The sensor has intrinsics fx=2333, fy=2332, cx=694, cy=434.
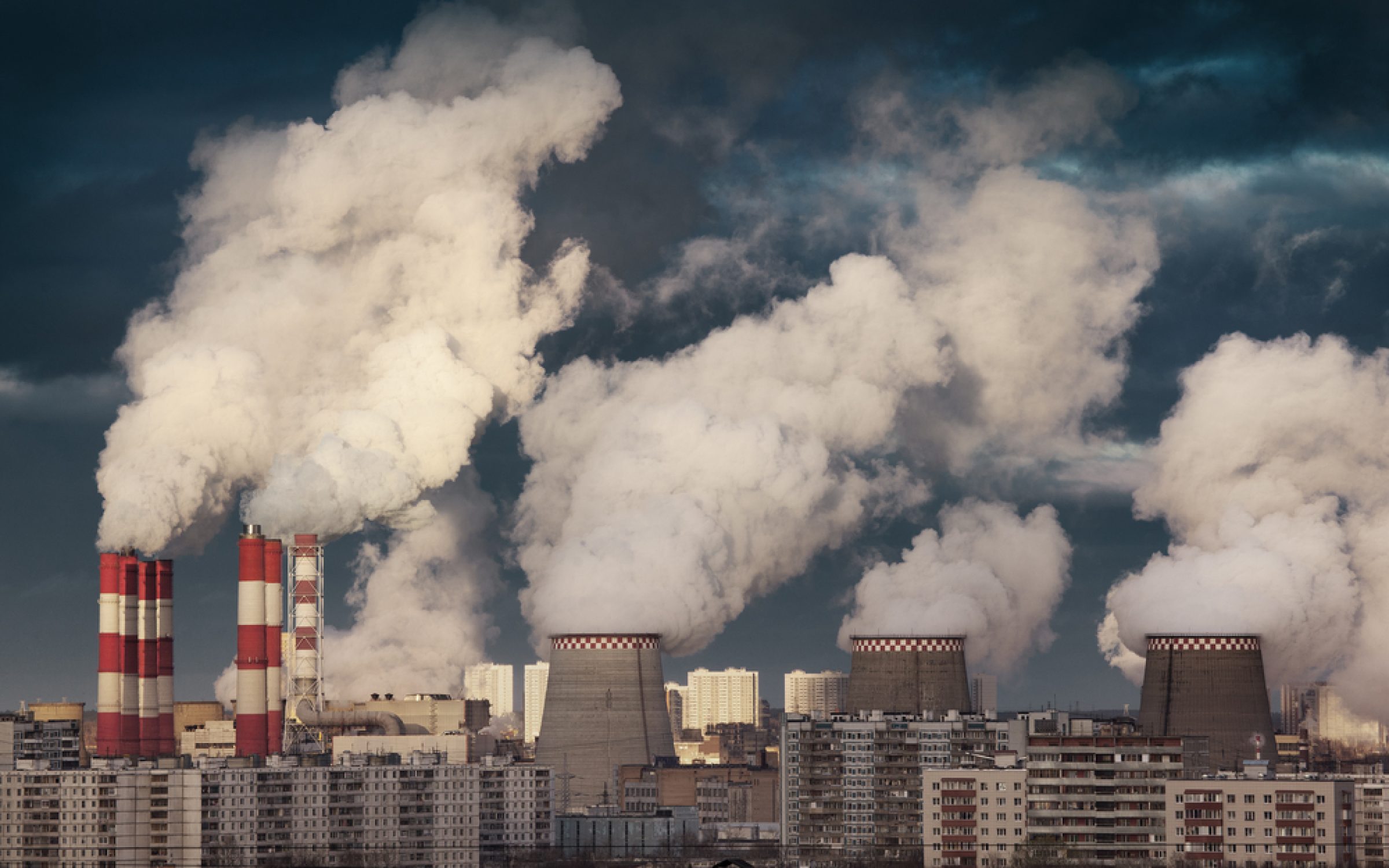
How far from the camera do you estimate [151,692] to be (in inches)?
2645

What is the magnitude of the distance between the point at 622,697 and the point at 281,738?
985 cm

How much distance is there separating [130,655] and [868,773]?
74.2 feet

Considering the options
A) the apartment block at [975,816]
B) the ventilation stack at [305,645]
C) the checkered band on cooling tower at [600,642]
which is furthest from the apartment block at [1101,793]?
the ventilation stack at [305,645]

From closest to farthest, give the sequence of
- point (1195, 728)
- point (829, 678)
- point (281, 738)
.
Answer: point (1195, 728)
point (281, 738)
point (829, 678)

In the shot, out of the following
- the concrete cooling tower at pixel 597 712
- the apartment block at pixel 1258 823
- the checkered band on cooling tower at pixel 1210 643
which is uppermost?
the checkered band on cooling tower at pixel 1210 643

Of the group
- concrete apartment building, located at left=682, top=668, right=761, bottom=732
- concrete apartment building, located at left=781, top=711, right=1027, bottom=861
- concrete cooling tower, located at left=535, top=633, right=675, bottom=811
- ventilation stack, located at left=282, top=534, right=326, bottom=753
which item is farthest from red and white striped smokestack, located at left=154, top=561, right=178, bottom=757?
concrete apartment building, located at left=682, top=668, right=761, bottom=732

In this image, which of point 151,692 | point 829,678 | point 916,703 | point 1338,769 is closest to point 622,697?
point 916,703

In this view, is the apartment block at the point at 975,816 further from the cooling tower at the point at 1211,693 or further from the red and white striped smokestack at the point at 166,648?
the red and white striped smokestack at the point at 166,648

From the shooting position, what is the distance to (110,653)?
6738cm

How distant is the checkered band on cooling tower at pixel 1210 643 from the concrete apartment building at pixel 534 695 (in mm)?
41569

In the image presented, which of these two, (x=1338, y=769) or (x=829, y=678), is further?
(x=829, y=678)

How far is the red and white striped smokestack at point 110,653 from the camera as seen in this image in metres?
66.1

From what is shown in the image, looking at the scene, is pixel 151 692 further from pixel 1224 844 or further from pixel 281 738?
pixel 1224 844

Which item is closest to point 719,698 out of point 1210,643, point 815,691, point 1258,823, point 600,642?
point 815,691
